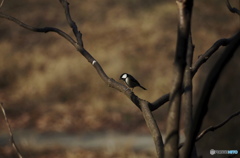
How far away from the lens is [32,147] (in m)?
9.36

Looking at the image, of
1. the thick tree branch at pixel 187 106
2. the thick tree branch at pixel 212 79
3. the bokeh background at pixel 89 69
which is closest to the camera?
the thick tree branch at pixel 212 79

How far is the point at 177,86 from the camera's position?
5.71ft

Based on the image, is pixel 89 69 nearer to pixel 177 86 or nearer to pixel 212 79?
pixel 177 86

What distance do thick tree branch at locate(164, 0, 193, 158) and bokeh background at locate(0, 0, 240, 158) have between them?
6.79 metres

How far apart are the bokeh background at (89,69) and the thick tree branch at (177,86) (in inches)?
267

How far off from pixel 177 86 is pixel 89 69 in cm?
1294

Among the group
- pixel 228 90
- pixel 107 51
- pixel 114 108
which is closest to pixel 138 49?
pixel 107 51

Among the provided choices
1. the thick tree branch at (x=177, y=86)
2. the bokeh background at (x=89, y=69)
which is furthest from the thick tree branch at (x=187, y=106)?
the bokeh background at (x=89, y=69)

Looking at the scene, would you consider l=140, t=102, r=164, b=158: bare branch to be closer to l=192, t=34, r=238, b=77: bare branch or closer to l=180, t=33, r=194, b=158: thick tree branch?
l=180, t=33, r=194, b=158: thick tree branch

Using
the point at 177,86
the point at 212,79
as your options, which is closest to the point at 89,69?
the point at 177,86

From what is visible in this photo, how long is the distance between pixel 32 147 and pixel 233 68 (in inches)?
240

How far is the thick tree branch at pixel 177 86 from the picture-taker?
172cm

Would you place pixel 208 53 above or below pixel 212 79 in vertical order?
below

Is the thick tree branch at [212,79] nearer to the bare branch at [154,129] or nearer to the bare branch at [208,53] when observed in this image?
the bare branch at [154,129]
